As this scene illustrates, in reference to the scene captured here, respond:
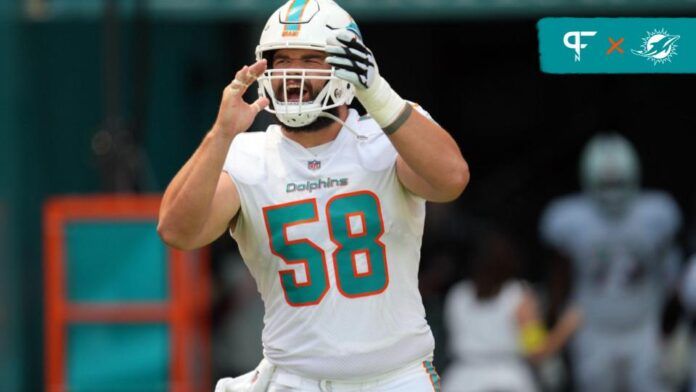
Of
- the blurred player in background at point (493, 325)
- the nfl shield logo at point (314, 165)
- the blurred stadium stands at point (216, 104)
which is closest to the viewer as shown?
the nfl shield logo at point (314, 165)

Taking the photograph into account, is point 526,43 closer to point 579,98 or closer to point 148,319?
point 579,98

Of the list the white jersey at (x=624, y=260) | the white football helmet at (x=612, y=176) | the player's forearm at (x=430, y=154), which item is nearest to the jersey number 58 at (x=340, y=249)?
the player's forearm at (x=430, y=154)

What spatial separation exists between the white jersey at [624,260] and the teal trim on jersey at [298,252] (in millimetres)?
4320

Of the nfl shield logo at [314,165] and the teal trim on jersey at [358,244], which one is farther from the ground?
the nfl shield logo at [314,165]

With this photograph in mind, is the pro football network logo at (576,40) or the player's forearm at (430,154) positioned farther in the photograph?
the pro football network logo at (576,40)

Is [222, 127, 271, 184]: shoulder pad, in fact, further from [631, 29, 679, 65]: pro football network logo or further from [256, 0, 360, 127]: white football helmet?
[631, 29, 679, 65]: pro football network logo

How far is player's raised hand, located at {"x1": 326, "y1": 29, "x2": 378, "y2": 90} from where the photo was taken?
4.61 meters

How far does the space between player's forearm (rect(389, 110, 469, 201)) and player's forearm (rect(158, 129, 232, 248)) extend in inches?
20.0

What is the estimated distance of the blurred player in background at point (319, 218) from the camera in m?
4.88

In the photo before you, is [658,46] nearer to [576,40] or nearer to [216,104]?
[576,40]

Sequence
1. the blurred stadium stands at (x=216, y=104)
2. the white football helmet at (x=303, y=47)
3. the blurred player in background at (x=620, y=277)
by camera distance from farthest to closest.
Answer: the blurred stadium stands at (x=216, y=104), the blurred player in background at (x=620, y=277), the white football helmet at (x=303, y=47)

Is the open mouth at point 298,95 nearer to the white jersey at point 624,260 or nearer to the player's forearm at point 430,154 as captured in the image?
the player's forearm at point 430,154

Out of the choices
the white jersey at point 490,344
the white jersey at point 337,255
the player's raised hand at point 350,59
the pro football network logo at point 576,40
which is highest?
the pro football network logo at point 576,40

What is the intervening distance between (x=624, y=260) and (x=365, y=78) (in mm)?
4681
